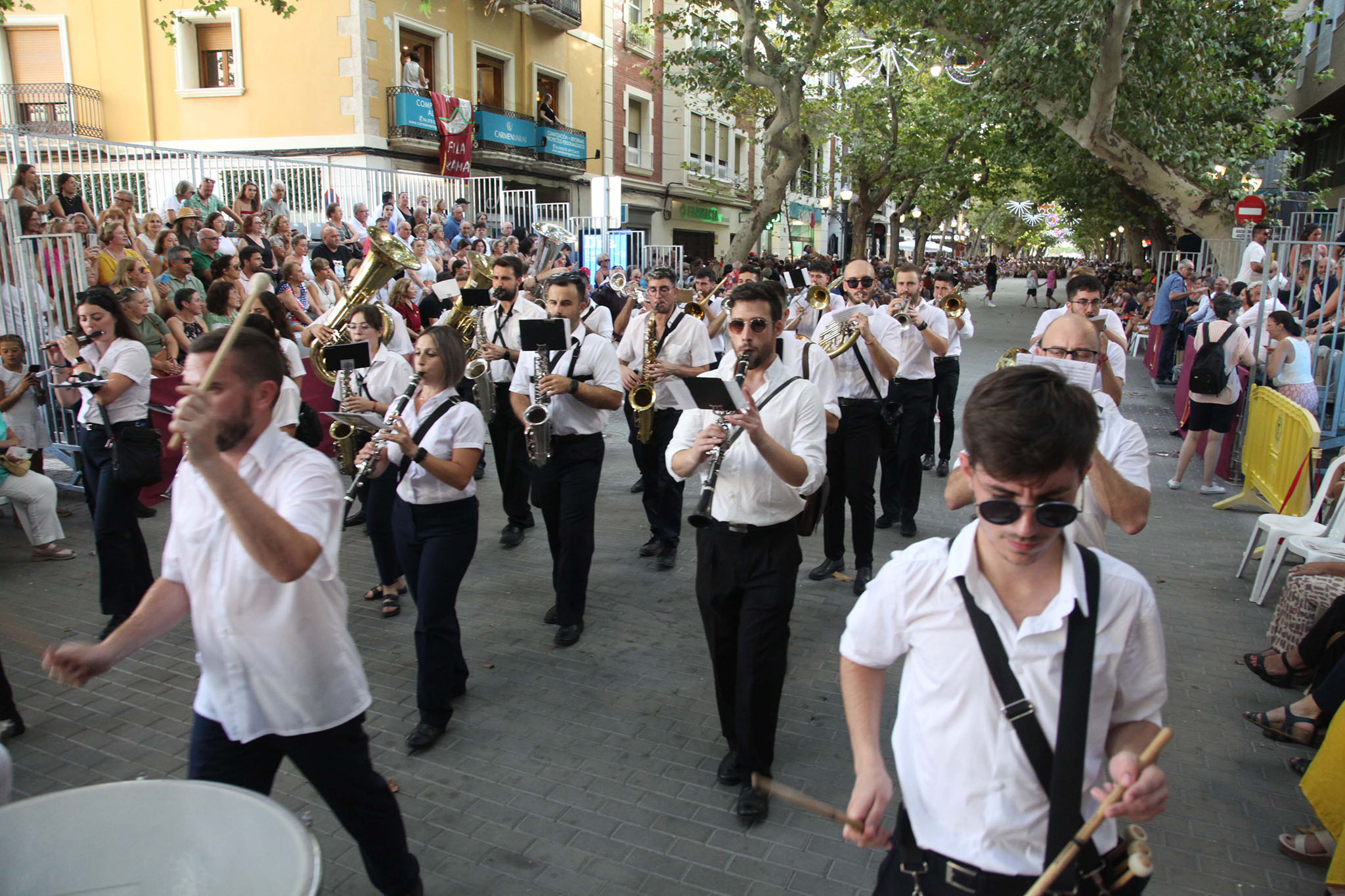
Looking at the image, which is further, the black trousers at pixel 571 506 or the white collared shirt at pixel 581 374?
the white collared shirt at pixel 581 374

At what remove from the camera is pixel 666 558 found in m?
6.80

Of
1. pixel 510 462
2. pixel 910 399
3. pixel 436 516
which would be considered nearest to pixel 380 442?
pixel 436 516

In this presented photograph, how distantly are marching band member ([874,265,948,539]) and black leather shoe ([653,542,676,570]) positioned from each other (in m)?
1.83

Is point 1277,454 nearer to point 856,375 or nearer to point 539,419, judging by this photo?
point 856,375

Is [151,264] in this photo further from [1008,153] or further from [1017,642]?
[1008,153]

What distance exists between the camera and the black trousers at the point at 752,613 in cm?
364

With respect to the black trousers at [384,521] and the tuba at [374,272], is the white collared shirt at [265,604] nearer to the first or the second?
the black trousers at [384,521]

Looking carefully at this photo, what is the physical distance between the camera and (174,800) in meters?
1.96

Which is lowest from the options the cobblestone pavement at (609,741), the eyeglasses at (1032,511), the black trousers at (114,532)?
the cobblestone pavement at (609,741)

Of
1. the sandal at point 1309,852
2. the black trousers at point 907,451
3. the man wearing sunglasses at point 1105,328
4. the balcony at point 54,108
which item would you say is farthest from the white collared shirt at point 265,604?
the balcony at point 54,108

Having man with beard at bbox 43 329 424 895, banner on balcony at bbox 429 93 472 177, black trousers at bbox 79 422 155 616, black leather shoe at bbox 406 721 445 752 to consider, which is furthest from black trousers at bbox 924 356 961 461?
banner on balcony at bbox 429 93 472 177

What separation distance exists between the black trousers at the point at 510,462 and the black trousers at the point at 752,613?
3.33 metres

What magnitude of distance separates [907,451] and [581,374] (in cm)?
309

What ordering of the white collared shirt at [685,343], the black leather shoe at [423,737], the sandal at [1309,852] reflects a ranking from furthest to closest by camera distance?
the white collared shirt at [685,343] → the black leather shoe at [423,737] → the sandal at [1309,852]
